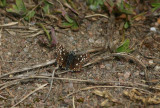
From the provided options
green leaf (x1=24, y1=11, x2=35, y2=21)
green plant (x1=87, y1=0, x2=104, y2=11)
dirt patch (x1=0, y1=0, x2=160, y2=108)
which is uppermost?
green plant (x1=87, y1=0, x2=104, y2=11)

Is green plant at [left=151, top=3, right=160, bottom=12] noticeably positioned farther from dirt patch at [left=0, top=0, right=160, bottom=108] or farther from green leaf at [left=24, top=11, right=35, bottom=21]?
green leaf at [left=24, top=11, right=35, bottom=21]

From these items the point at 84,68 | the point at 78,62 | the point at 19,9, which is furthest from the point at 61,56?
the point at 19,9

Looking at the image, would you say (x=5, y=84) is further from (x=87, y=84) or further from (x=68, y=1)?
(x=68, y=1)

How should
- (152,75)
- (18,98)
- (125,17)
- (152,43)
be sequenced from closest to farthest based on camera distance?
(18,98) → (152,75) → (152,43) → (125,17)

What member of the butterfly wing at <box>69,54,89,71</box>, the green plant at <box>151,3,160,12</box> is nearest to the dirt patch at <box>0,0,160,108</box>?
the butterfly wing at <box>69,54,89,71</box>

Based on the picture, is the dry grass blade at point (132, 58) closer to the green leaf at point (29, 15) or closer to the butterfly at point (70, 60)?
the butterfly at point (70, 60)

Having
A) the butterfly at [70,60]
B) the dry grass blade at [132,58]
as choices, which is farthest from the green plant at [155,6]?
the butterfly at [70,60]

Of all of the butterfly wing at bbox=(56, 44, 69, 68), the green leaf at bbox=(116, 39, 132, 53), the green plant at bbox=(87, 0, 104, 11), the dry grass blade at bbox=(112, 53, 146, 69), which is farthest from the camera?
the green plant at bbox=(87, 0, 104, 11)

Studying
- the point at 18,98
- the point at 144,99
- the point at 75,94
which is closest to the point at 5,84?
the point at 18,98
